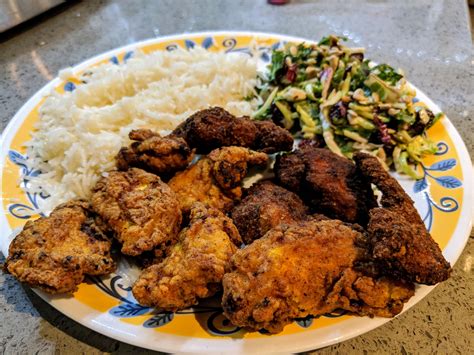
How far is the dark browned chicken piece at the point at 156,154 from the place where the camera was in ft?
6.97

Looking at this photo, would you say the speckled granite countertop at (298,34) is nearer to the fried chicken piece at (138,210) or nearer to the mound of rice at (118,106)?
the fried chicken piece at (138,210)

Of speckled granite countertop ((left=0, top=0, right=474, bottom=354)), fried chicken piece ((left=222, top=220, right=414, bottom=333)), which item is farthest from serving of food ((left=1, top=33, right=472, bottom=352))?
speckled granite countertop ((left=0, top=0, right=474, bottom=354))

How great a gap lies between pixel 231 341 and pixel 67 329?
29.6 inches

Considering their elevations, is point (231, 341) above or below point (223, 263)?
below

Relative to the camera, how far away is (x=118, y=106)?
2.61 metres

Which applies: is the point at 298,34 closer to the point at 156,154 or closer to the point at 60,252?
the point at 156,154

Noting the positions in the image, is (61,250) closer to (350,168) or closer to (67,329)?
(67,329)

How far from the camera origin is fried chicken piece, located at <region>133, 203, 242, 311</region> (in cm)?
160

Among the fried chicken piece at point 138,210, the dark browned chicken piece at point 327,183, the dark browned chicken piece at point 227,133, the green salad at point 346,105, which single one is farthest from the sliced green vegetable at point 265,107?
the fried chicken piece at point 138,210

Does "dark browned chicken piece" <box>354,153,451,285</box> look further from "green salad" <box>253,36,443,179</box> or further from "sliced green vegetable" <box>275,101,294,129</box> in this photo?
"sliced green vegetable" <box>275,101,294,129</box>

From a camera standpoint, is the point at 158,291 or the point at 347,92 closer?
the point at 158,291

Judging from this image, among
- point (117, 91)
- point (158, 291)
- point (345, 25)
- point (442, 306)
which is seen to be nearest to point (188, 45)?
point (117, 91)

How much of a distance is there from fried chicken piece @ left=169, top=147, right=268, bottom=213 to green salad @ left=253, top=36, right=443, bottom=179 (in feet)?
2.35

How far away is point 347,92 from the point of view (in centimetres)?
275
